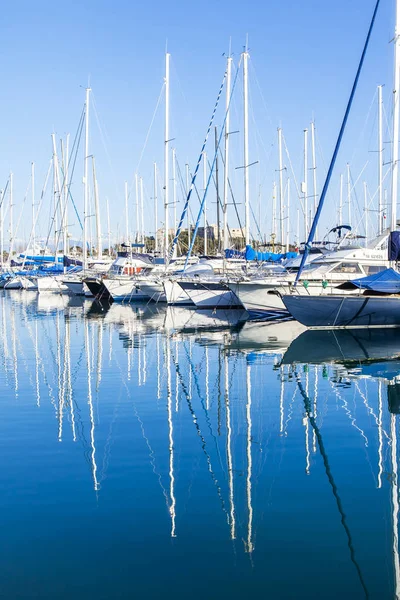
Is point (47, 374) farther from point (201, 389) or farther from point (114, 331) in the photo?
point (114, 331)

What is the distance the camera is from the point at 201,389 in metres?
15.6

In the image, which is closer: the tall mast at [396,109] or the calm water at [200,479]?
the calm water at [200,479]

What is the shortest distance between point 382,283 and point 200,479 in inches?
720

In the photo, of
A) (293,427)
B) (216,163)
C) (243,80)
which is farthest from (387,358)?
(216,163)

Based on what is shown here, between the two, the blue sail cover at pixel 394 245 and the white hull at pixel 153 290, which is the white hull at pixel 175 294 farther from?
the blue sail cover at pixel 394 245

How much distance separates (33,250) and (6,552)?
7058 cm

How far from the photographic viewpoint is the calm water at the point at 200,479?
6395 millimetres

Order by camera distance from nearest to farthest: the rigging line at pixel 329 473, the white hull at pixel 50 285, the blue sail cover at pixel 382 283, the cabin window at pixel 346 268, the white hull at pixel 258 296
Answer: the rigging line at pixel 329 473
the blue sail cover at pixel 382 283
the white hull at pixel 258 296
the cabin window at pixel 346 268
the white hull at pixel 50 285

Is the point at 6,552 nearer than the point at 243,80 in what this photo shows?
Yes

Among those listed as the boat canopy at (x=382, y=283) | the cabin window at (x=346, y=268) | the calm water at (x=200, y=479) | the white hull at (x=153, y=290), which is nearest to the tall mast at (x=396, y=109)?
the boat canopy at (x=382, y=283)

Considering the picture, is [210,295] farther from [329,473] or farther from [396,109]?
[329,473]

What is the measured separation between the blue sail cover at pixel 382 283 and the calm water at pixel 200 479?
22.1 feet

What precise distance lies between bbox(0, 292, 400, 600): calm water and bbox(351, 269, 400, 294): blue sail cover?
674cm

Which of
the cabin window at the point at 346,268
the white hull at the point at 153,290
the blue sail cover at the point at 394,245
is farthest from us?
the white hull at the point at 153,290
